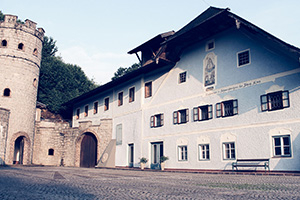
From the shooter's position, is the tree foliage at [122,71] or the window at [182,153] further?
the tree foliage at [122,71]

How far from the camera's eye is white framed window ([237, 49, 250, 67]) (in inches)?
719

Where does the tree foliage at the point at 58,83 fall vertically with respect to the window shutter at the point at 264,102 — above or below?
above

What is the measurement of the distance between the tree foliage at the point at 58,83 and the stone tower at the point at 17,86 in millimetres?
9866

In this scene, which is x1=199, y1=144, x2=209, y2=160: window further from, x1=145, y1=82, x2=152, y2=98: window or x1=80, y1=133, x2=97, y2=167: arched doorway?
x1=80, y1=133, x2=97, y2=167: arched doorway

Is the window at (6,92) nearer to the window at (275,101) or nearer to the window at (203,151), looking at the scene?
the window at (203,151)

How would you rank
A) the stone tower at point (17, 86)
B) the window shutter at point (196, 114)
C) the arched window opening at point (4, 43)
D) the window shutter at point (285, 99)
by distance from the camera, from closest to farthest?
the window shutter at point (285, 99) → the window shutter at point (196, 114) → the stone tower at point (17, 86) → the arched window opening at point (4, 43)

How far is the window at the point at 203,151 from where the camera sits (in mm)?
19580

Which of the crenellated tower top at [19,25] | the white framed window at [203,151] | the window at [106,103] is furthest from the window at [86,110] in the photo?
the white framed window at [203,151]

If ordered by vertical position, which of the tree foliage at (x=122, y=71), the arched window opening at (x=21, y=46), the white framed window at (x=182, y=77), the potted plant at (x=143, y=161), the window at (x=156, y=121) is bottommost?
the potted plant at (x=143, y=161)

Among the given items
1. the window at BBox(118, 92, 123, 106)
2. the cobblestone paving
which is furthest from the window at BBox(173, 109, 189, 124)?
the cobblestone paving

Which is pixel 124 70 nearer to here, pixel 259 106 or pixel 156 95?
pixel 156 95

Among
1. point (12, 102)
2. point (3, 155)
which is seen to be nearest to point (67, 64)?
point (12, 102)

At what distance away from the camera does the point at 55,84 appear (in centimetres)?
4400

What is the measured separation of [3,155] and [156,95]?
14.2 metres
